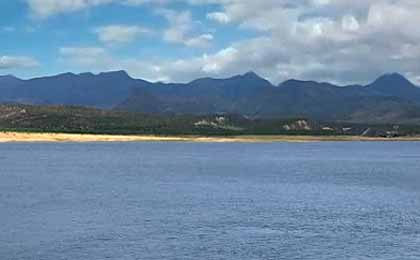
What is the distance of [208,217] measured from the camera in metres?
57.8

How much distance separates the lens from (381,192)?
80625 millimetres

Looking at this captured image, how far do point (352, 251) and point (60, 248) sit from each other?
57.9 feet

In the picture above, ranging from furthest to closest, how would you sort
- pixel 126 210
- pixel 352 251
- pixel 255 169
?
pixel 255 169, pixel 126 210, pixel 352 251

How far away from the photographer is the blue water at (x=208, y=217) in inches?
1732

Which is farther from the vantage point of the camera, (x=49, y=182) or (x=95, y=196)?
(x=49, y=182)

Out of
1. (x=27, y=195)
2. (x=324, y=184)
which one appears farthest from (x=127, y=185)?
(x=324, y=184)

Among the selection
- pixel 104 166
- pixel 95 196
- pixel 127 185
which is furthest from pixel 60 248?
pixel 104 166

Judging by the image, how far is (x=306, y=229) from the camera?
170ft

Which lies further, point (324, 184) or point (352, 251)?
point (324, 184)

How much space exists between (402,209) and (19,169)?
70070mm

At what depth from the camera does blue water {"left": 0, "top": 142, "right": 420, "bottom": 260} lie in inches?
1732

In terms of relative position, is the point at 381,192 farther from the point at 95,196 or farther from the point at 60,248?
the point at 60,248

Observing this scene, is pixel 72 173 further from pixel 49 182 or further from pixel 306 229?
pixel 306 229

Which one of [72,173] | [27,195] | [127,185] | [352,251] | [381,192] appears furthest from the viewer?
[72,173]
